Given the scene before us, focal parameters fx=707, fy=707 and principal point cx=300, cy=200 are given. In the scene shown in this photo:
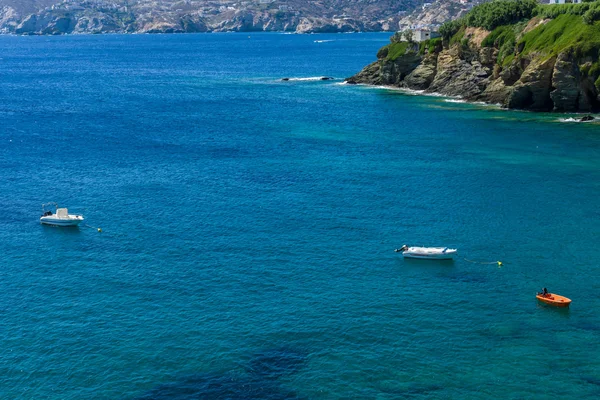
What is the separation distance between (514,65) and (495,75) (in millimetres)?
10194

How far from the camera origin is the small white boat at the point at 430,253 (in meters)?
71.8

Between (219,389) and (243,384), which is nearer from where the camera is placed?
(219,389)

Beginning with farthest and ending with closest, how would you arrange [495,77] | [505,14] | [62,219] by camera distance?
[505,14] < [495,77] < [62,219]

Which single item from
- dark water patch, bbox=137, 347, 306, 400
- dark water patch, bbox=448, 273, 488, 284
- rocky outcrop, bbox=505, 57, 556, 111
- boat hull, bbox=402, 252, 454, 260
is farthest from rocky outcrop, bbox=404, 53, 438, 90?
dark water patch, bbox=137, 347, 306, 400

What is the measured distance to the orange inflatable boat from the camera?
201 ft

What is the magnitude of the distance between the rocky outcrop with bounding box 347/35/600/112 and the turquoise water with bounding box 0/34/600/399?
36.0ft

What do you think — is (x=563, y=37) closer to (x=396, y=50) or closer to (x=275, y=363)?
(x=396, y=50)

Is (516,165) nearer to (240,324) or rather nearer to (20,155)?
(240,324)

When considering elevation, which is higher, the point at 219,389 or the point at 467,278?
the point at 467,278

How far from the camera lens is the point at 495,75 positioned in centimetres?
15700

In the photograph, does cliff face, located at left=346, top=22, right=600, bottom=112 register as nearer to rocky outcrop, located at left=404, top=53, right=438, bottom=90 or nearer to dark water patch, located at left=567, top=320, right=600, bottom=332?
rocky outcrop, located at left=404, top=53, right=438, bottom=90

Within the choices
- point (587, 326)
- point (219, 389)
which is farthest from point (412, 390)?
point (587, 326)

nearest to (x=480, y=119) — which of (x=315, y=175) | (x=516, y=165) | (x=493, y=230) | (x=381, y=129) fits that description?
(x=381, y=129)

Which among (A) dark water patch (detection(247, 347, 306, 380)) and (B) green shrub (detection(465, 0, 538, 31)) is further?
(B) green shrub (detection(465, 0, 538, 31))
